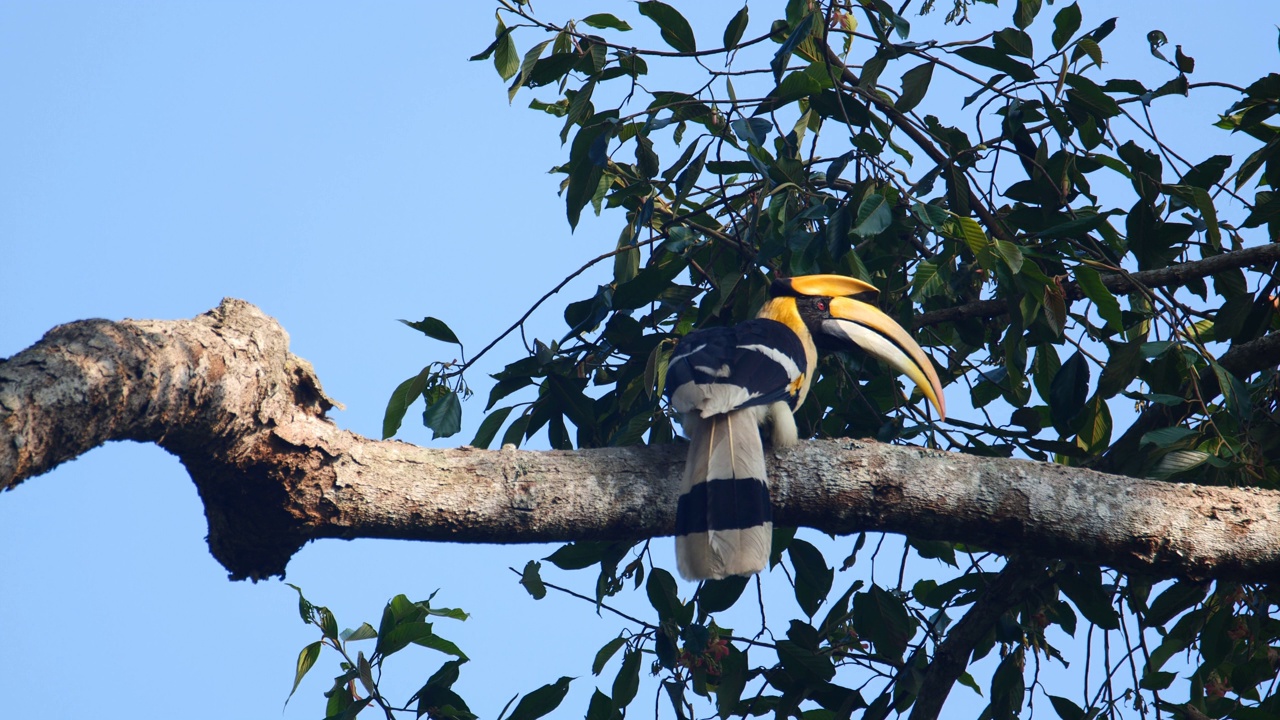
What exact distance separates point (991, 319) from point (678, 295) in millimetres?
1402

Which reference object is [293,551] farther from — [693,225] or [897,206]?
[897,206]

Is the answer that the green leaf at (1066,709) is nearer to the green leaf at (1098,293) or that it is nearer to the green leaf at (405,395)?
the green leaf at (1098,293)

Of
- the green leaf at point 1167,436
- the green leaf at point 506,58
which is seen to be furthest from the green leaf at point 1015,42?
the green leaf at point 506,58

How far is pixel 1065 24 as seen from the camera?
13.1 feet

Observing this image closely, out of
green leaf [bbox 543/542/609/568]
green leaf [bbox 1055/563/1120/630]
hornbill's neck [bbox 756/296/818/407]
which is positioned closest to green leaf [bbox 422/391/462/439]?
green leaf [bbox 543/542/609/568]

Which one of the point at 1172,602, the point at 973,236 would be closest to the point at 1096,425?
the point at 1172,602

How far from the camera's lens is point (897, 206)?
382 cm

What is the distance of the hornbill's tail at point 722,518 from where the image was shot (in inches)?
128

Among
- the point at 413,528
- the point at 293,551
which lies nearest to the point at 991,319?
the point at 413,528

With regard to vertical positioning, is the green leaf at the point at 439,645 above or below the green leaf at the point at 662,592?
below

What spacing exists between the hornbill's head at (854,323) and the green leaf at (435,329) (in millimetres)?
1401

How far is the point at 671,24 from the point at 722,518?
189cm

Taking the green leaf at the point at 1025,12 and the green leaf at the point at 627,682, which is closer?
the green leaf at the point at 627,682

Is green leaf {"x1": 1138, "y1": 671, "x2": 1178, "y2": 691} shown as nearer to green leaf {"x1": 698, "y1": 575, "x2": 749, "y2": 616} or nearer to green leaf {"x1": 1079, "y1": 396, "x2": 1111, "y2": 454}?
green leaf {"x1": 1079, "y1": 396, "x2": 1111, "y2": 454}
